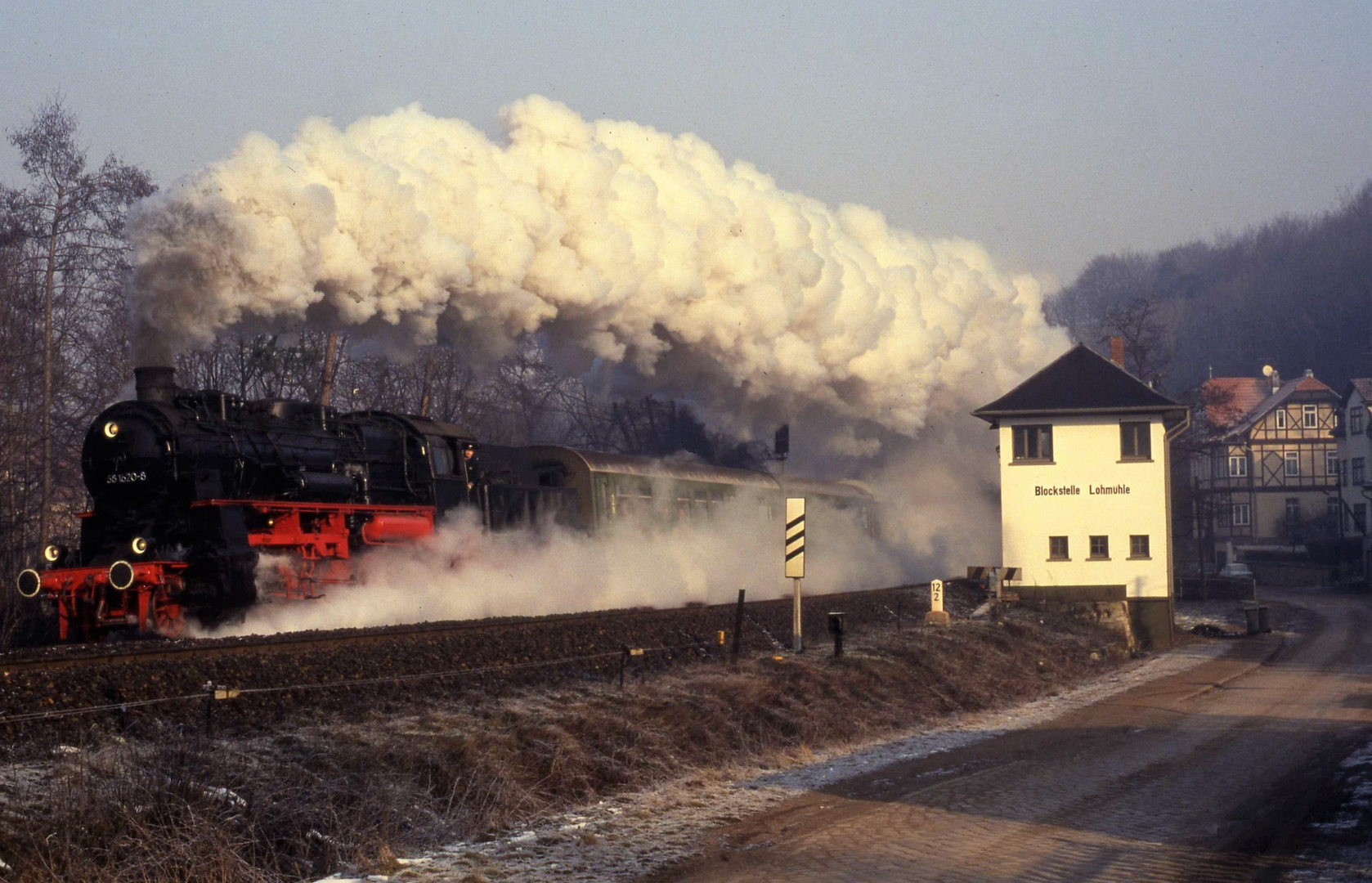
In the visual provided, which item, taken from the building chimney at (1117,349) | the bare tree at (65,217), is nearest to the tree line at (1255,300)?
the building chimney at (1117,349)

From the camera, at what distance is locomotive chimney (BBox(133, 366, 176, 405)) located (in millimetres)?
16266

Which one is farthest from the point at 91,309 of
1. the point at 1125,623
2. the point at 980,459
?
the point at 1125,623

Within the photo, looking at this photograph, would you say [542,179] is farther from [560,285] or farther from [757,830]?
[757,830]

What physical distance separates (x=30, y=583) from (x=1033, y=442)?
22206 mm

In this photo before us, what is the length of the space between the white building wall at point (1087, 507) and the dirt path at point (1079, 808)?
537 inches

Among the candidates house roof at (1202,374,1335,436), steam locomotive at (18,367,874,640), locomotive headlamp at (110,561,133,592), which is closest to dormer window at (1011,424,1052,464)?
steam locomotive at (18,367,874,640)

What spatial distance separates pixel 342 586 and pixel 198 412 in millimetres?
3258

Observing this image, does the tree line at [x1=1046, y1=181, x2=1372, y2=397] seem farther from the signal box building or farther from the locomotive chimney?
the locomotive chimney

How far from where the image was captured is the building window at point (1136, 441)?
2959 cm

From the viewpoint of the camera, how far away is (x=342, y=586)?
1808 cm

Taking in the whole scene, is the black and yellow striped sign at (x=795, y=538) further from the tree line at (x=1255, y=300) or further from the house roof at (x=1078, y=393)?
the tree line at (x=1255, y=300)

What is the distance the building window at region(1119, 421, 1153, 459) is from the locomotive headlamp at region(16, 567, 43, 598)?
23.1 metres

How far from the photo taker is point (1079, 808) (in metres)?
9.79

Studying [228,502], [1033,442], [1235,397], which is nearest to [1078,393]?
[1033,442]
